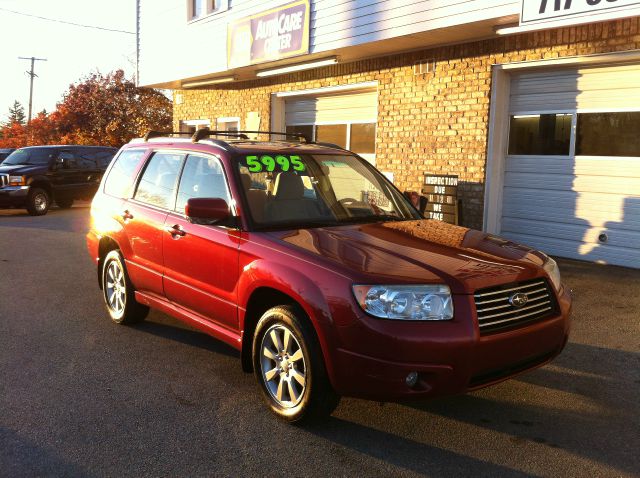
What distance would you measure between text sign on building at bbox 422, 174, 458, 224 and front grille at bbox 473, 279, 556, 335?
18.2 ft

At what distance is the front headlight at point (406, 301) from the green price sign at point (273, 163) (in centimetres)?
159

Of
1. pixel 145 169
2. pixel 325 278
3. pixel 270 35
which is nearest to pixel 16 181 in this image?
pixel 270 35

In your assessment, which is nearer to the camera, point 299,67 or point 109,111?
point 299,67

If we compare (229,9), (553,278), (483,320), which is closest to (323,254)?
(483,320)

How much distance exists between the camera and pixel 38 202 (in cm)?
1642

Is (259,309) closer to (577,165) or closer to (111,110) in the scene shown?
(577,165)

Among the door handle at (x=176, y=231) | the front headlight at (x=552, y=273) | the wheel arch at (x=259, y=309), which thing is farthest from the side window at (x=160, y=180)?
the front headlight at (x=552, y=273)

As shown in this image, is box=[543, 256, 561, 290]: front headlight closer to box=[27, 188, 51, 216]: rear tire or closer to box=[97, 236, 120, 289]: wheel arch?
box=[97, 236, 120, 289]: wheel arch

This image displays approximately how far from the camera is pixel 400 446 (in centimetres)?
341

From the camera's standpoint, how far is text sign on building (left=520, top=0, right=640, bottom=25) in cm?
680

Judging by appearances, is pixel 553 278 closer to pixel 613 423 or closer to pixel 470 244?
pixel 470 244

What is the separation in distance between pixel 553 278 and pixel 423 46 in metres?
7.10

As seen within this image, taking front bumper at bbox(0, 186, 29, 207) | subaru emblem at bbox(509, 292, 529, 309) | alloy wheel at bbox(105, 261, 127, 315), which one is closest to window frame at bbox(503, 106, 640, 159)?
subaru emblem at bbox(509, 292, 529, 309)

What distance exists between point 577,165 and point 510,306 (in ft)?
19.7
